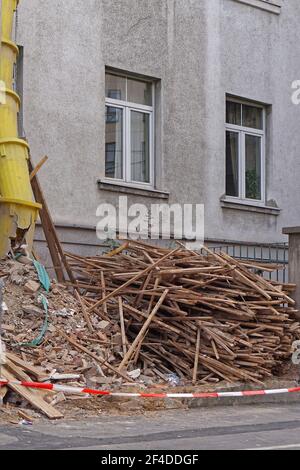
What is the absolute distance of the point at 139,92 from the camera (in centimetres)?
1720

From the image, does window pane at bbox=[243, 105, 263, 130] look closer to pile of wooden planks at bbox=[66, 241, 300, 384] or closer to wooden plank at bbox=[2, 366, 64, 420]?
pile of wooden planks at bbox=[66, 241, 300, 384]

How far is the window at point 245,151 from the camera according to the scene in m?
18.7

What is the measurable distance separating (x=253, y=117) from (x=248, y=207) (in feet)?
6.77

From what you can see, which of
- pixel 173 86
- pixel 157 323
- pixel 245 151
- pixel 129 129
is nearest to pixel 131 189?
pixel 129 129

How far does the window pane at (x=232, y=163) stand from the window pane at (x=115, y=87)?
2.79 metres

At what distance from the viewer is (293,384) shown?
1291cm

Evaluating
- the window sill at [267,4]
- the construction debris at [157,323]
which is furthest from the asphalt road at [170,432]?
the window sill at [267,4]

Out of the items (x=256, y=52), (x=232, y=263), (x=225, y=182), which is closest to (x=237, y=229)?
(x=225, y=182)

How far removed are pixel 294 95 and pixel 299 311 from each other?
7.23 meters

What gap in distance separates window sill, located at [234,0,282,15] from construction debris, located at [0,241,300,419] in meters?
7.57

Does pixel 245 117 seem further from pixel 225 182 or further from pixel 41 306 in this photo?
pixel 41 306

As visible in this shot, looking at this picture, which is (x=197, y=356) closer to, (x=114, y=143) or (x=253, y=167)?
(x=114, y=143)

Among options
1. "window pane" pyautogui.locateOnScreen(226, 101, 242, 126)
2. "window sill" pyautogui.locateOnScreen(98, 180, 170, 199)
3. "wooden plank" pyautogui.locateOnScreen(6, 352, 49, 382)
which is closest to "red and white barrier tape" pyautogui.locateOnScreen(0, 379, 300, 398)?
"wooden plank" pyautogui.locateOnScreen(6, 352, 49, 382)

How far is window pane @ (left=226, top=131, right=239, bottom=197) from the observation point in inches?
731
